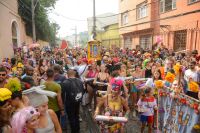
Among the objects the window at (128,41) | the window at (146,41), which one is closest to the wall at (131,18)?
the window at (128,41)

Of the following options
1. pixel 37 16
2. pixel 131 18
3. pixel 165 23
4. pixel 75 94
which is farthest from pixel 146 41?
pixel 75 94

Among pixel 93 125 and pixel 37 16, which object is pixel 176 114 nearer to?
pixel 93 125

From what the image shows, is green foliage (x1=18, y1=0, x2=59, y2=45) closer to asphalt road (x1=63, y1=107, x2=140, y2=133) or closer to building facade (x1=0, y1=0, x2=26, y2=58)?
building facade (x1=0, y1=0, x2=26, y2=58)

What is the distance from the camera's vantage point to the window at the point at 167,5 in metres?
18.6

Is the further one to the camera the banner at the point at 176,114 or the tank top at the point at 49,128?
the banner at the point at 176,114

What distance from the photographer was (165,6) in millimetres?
19938

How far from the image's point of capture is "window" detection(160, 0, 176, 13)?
18578mm

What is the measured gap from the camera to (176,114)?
16.6 feet

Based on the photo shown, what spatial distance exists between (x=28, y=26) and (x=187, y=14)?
18.9 m

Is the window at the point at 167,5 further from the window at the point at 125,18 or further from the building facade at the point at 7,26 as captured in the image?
the building facade at the point at 7,26

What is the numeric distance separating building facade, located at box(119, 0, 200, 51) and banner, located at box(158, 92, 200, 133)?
9.80m

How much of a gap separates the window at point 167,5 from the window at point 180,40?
2.42m

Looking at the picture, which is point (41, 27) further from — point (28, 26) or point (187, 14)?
point (187, 14)

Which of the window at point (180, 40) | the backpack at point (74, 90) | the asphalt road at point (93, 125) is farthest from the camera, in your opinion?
the window at point (180, 40)
